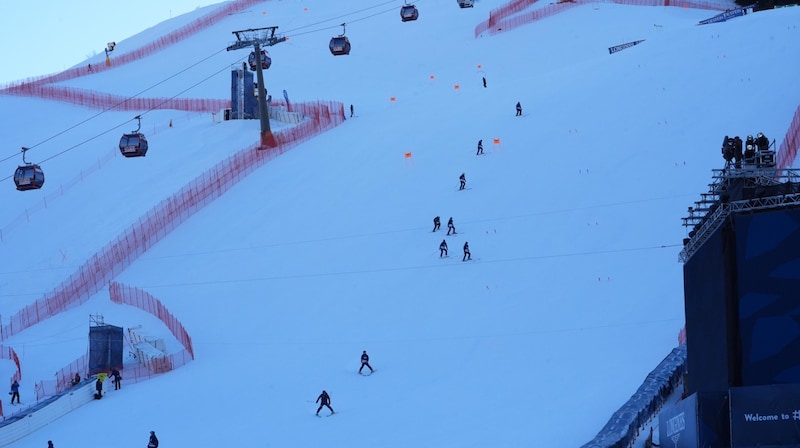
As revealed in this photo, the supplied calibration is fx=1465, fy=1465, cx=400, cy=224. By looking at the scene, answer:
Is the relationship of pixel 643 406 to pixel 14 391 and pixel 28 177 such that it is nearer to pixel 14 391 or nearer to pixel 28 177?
pixel 14 391

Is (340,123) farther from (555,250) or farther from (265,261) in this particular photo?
(555,250)

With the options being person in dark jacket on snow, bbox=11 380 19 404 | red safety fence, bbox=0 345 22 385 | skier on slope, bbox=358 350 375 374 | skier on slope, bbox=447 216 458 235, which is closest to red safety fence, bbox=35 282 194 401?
person in dark jacket on snow, bbox=11 380 19 404

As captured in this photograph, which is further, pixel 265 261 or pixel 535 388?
pixel 265 261

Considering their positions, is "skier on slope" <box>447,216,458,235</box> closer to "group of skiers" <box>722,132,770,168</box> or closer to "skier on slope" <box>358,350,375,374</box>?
"skier on slope" <box>358,350,375,374</box>

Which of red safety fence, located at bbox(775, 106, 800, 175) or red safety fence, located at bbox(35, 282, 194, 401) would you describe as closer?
red safety fence, located at bbox(35, 282, 194, 401)

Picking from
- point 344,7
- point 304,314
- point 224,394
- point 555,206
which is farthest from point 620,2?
point 224,394

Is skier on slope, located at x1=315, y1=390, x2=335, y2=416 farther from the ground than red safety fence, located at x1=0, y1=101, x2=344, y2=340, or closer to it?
closer to it
